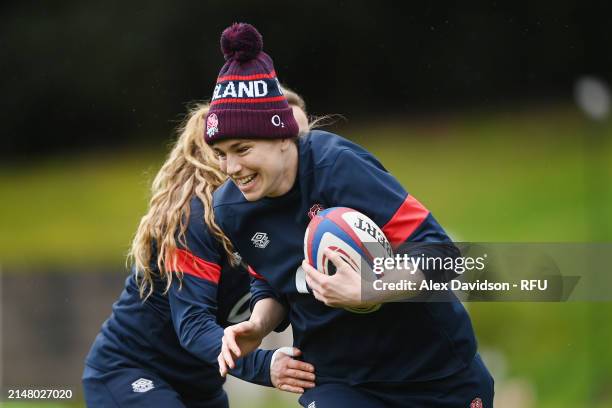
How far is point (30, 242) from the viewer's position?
920cm

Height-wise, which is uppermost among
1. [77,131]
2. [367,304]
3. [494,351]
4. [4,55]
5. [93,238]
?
[4,55]

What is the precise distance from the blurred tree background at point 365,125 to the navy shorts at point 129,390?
2743 mm

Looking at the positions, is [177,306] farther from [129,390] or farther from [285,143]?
[285,143]

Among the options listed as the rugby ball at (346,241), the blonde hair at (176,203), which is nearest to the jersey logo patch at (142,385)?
the blonde hair at (176,203)

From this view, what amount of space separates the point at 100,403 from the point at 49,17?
22.0ft

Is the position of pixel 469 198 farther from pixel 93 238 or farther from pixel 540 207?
pixel 93 238

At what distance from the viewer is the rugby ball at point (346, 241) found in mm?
2768

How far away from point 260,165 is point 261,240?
0.29 meters

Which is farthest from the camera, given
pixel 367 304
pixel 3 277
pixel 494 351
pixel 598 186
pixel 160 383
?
pixel 3 277

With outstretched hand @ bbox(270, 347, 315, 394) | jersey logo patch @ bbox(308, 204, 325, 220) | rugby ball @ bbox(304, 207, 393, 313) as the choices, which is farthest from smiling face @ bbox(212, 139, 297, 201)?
outstretched hand @ bbox(270, 347, 315, 394)

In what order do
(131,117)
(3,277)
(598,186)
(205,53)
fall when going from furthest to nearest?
(131,117) → (205,53) → (3,277) → (598,186)

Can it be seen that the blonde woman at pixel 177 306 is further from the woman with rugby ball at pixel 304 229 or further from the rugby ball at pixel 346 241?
the rugby ball at pixel 346 241

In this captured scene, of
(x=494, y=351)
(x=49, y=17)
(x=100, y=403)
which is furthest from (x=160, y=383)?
(x=49, y=17)

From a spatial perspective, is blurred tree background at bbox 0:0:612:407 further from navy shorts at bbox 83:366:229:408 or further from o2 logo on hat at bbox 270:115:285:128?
o2 logo on hat at bbox 270:115:285:128
